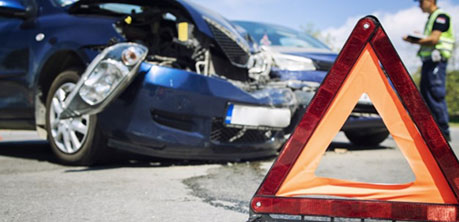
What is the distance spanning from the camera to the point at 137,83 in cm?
390

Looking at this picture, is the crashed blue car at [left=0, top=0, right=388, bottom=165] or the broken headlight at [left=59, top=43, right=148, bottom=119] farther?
the crashed blue car at [left=0, top=0, right=388, bottom=165]

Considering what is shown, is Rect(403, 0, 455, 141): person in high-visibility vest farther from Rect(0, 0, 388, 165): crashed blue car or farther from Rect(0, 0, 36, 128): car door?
Rect(0, 0, 36, 128): car door

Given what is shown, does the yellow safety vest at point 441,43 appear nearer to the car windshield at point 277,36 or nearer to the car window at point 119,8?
the car windshield at point 277,36

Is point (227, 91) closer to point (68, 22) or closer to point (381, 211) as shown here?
point (68, 22)

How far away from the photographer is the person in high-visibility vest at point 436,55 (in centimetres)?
593

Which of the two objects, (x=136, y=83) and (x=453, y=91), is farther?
(x=453, y=91)

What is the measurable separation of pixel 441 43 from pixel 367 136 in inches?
60.0

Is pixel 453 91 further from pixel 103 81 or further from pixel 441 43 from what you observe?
pixel 103 81

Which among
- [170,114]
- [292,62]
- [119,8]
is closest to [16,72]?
[119,8]

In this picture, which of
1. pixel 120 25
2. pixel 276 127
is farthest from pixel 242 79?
pixel 120 25

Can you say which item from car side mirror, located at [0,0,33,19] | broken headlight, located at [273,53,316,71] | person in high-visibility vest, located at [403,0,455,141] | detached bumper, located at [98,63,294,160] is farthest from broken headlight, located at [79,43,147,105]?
person in high-visibility vest, located at [403,0,455,141]

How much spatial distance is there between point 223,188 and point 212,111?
2.94 ft

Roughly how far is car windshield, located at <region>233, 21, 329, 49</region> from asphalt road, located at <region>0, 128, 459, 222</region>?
216cm

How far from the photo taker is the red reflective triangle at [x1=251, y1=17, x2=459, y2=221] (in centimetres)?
194
